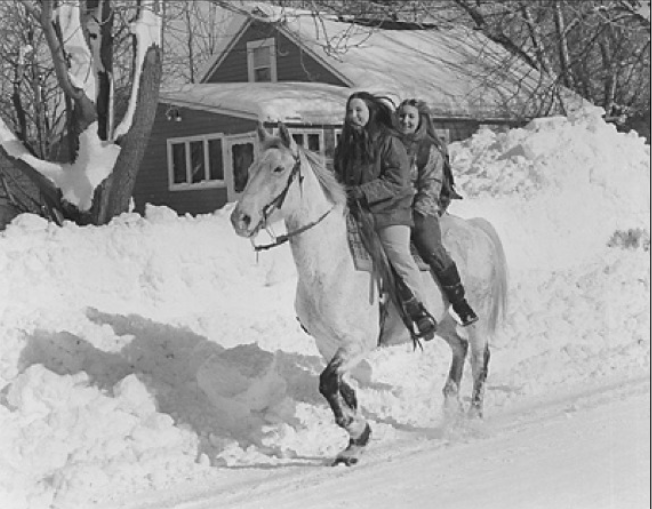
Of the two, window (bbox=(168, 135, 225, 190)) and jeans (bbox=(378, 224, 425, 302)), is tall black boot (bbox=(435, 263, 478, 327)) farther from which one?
window (bbox=(168, 135, 225, 190))

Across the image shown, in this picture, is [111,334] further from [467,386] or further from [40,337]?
[467,386]

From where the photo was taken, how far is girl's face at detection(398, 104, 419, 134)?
317 inches

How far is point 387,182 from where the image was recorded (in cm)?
738

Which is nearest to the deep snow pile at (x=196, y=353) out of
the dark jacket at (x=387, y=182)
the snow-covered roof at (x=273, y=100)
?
the dark jacket at (x=387, y=182)

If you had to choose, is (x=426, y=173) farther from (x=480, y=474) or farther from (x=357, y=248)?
(x=480, y=474)

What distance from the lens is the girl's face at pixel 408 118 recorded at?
805cm

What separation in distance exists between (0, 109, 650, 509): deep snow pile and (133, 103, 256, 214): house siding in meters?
11.6

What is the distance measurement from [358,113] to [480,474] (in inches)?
105

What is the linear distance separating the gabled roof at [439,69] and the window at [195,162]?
3.45 metres

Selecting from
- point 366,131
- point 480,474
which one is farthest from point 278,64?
point 480,474

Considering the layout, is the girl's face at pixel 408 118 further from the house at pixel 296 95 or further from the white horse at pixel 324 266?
the house at pixel 296 95

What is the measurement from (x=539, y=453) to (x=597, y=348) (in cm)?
389

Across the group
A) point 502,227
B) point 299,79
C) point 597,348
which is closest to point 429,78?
point 299,79

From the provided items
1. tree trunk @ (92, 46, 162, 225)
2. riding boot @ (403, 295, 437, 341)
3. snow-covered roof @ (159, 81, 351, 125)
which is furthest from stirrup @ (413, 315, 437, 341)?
snow-covered roof @ (159, 81, 351, 125)
